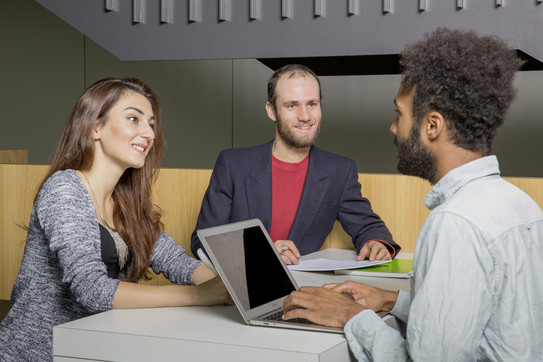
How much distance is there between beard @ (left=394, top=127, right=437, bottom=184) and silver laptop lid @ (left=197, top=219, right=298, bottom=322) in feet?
1.42

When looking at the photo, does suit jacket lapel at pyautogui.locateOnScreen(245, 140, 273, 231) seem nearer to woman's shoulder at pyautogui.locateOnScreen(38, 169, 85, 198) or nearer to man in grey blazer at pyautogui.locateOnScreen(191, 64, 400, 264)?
man in grey blazer at pyautogui.locateOnScreen(191, 64, 400, 264)

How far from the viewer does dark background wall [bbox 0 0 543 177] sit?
20.1 feet

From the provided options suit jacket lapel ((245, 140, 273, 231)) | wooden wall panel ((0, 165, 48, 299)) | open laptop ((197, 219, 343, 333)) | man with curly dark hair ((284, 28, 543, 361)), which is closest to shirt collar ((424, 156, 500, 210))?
man with curly dark hair ((284, 28, 543, 361))

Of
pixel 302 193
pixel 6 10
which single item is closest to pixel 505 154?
pixel 302 193

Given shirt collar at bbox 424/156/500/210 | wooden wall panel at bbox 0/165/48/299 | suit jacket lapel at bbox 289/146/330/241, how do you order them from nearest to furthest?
shirt collar at bbox 424/156/500/210
suit jacket lapel at bbox 289/146/330/241
wooden wall panel at bbox 0/165/48/299

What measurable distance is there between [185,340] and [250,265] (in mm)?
286

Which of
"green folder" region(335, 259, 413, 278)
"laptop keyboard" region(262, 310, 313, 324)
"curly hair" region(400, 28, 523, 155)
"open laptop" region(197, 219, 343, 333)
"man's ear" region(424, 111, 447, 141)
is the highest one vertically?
"curly hair" region(400, 28, 523, 155)

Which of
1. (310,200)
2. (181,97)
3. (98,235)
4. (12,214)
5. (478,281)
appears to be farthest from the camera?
(181,97)

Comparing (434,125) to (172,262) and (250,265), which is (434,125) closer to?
(250,265)

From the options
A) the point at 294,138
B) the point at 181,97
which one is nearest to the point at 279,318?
the point at 294,138

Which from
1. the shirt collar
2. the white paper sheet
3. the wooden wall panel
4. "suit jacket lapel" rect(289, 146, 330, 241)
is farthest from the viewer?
the wooden wall panel

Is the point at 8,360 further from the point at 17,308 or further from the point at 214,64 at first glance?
the point at 214,64

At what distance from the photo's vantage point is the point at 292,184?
274cm

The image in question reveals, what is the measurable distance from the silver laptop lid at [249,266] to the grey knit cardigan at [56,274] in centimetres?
30
